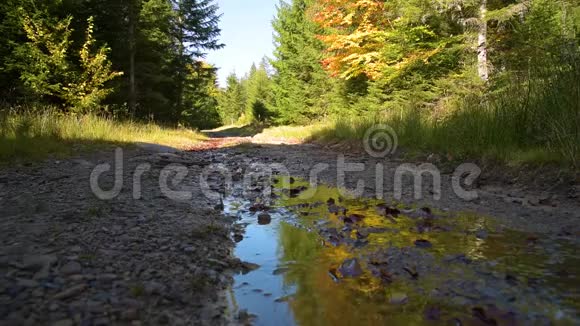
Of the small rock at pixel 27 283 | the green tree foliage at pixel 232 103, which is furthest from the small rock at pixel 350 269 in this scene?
the green tree foliage at pixel 232 103

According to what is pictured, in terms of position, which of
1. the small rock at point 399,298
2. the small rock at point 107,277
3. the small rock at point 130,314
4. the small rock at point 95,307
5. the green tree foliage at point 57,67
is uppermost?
the green tree foliage at point 57,67

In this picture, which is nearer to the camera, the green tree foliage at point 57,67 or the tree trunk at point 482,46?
the tree trunk at point 482,46

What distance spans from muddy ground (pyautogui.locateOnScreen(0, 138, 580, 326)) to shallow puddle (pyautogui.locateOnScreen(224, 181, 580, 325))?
242 millimetres

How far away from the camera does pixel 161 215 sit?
3.46m

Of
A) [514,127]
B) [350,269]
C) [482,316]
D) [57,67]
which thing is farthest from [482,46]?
[57,67]

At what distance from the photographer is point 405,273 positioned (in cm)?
227

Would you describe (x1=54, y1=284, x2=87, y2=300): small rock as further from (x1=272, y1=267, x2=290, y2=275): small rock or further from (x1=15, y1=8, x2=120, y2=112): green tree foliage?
(x1=15, y1=8, x2=120, y2=112): green tree foliage

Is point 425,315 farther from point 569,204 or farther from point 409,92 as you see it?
point 409,92

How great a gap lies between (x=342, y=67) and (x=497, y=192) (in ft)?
48.8

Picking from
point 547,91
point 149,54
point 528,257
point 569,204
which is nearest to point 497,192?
point 569,204

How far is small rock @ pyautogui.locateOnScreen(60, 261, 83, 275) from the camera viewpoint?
6.66 feet

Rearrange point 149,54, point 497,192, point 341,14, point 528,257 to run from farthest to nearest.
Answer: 1. point 149,54
2. point 341,14
3. point 497,192
4. point 528,257

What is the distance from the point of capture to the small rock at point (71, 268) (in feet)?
6.66

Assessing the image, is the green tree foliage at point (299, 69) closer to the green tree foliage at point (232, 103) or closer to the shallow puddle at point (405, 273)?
the shallow puddle at point (405, 273)
